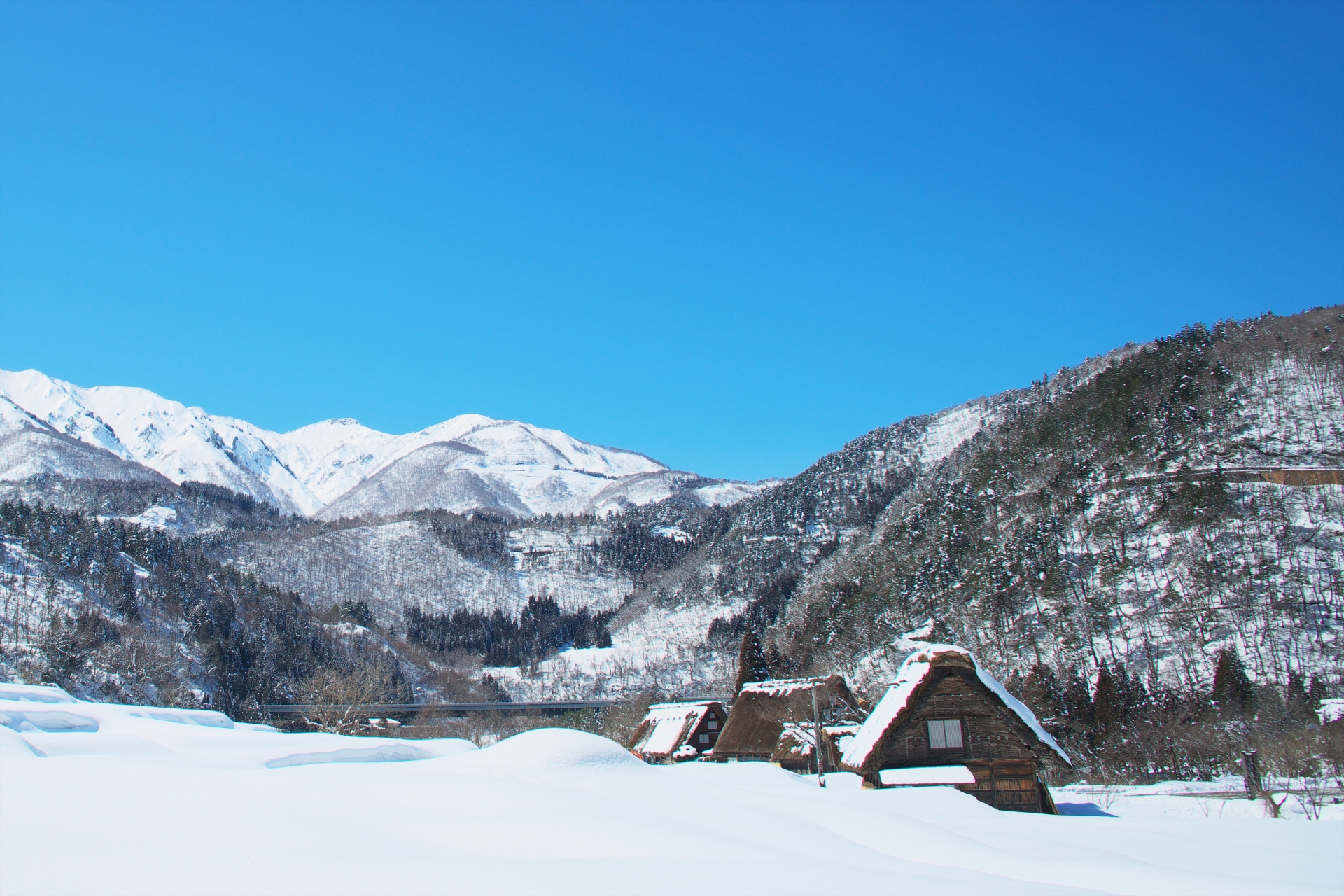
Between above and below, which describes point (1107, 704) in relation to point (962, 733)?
below

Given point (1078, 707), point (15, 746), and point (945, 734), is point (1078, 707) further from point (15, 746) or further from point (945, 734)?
point (15, 746)

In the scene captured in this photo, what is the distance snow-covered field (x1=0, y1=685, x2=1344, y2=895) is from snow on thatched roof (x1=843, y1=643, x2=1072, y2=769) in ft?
38.7

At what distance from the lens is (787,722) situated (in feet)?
124

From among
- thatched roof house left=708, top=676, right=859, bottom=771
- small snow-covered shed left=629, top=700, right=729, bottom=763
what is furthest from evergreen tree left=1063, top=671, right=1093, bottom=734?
small snow-covered shed left=629, top=700, right=729, bottom=763

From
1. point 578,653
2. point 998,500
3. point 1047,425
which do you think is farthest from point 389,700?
point 1047,425

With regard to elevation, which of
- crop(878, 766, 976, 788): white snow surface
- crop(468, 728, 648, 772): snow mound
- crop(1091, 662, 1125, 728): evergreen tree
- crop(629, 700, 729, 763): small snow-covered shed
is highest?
crop(468, 728, 648, 772): snow mound

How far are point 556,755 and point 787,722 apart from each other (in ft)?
102

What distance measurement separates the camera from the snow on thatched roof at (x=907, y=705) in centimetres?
2350

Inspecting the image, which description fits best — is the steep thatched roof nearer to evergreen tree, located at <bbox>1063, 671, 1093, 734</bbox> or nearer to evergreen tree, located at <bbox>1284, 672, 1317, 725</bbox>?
evergreen tree, located at <bbox>1063, 671, 1093, 734</bbox>

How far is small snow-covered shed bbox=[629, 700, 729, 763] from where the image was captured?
48062 mm

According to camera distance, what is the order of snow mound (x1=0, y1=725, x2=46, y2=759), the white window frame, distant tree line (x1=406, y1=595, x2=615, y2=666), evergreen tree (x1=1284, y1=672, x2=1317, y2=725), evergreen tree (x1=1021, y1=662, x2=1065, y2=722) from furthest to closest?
distant tree line (x1=406, y1=595, x2=615, y2=666)
evergreen tree (x1=1021, y1=662, x2=1065, y2=722)
evergreen tree (x1=1284, y1=672, x2=1317, y2=725)
the white window frame
snow mound (x1=0, y1=725, x2=46, y2=759)

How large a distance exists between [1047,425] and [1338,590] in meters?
41.7

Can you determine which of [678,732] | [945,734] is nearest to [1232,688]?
[678,732]

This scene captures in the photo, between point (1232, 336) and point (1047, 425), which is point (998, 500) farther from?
point (1232, 336)
